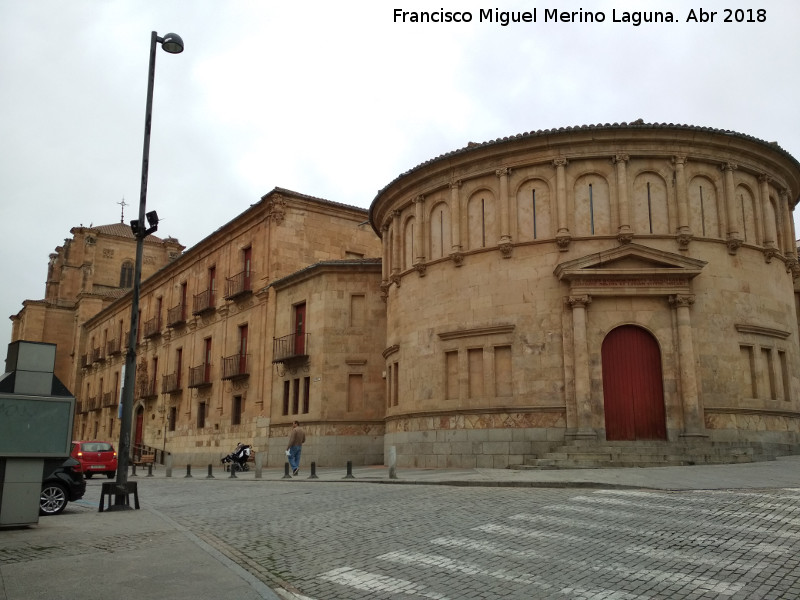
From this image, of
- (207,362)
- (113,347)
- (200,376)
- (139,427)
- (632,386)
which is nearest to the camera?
(632,386)

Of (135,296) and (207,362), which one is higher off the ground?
(207,362)

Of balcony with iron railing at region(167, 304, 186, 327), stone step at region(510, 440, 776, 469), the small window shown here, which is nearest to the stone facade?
stone step at region(510, 440, 776, 469)

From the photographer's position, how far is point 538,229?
23.0 metres

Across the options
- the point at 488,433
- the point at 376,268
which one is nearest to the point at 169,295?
the point at 376,268

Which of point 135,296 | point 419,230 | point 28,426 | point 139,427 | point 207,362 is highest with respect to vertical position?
point 419,230

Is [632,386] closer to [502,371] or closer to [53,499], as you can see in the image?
[502,371]

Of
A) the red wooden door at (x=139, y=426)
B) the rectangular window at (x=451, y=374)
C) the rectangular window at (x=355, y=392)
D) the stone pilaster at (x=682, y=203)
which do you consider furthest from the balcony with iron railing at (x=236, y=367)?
the stone pilaster at (x=682, y=203)

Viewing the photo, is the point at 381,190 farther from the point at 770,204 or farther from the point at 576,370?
the point at 770,204

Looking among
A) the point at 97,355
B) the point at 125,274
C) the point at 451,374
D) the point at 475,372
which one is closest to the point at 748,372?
the point at 475,372

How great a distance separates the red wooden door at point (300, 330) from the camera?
3147cm

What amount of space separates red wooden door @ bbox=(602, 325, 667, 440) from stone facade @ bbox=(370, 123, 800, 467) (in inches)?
2.7

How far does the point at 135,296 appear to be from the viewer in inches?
579

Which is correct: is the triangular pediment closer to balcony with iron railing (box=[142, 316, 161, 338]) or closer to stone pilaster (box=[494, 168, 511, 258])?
stone pilaster (box=[494, 168, 511, 258])

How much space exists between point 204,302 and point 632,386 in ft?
86.1
